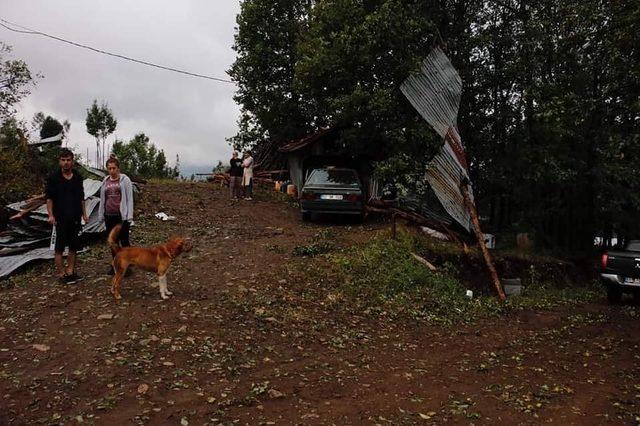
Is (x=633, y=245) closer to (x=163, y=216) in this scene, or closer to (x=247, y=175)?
(x=163, y=216)

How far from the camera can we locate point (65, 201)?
7551 mm

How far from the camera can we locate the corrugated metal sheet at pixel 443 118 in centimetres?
1230

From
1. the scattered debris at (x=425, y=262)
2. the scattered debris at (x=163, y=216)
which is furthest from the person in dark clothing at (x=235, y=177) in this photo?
the scattered debris at (x=425, y=262)

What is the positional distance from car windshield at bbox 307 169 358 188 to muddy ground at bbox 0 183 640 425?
5778mm

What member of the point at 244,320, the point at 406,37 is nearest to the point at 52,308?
the point at 244,320

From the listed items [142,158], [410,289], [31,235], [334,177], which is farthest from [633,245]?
[142,158]

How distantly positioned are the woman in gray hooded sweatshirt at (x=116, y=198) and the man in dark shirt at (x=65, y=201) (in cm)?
34

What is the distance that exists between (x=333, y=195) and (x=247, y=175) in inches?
246

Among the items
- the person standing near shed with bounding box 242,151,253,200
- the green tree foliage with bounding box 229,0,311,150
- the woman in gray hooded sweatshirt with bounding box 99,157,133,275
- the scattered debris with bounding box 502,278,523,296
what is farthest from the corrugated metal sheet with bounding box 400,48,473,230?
the green tree foliage with bounding box 229,0,311,150

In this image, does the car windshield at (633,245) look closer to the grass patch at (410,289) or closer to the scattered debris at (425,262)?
the grass patch at (410,289)

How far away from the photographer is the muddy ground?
4844mm

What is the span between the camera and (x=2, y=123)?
19.8 m

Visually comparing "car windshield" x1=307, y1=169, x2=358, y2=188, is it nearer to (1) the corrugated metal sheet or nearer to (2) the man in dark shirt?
(1) the corrugated metal sheet

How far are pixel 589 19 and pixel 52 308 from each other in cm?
1137
